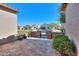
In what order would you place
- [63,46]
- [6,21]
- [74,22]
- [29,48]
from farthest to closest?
[6,21] → [29,48] → [74,22] → [63,46]

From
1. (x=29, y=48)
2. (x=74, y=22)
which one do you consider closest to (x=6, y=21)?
(x=29, y=48)

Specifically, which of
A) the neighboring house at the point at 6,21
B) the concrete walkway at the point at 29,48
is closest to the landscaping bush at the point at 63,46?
the concrete walkway at the point at 29,48

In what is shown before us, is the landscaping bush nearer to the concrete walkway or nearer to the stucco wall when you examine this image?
the concrete walkway

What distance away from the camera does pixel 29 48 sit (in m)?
5.30

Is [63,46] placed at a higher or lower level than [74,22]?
lower

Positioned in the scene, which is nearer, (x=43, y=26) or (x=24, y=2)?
(x=24, y=2)

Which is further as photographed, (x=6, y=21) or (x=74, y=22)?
(x=6, y=21)

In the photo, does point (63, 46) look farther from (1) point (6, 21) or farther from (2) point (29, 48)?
(1) point (6, 21)

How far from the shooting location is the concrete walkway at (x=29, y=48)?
16.6 feet

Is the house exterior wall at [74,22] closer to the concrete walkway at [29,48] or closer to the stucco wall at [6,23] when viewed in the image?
the concrete walkway at [29,48]

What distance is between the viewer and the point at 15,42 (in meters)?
5.42

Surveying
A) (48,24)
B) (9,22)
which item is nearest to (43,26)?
(48,24)

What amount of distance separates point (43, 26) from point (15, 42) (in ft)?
3.88

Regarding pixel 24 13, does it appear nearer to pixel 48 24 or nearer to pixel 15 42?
pixel 48 24
